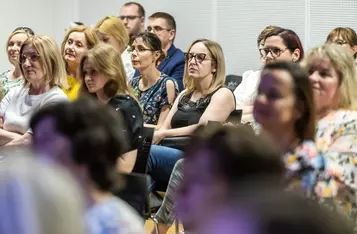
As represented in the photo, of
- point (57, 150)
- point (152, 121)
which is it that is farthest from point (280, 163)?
point (152, 121)

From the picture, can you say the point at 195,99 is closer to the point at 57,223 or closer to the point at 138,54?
the point at 138,54

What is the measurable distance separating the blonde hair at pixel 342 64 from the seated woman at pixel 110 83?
1.03m

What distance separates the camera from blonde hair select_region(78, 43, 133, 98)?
330 cm

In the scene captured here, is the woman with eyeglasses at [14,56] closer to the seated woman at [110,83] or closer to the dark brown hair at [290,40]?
the seated woman at [110,83]

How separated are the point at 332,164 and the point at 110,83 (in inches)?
56.5

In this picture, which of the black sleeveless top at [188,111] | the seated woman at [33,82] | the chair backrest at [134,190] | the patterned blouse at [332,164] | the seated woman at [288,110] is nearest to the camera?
the seated woman at [288,110]

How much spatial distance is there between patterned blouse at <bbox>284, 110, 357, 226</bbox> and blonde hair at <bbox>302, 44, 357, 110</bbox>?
8 cm

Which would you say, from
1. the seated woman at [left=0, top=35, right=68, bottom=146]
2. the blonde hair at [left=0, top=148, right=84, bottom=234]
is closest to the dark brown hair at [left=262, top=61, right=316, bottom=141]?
the blonde hair at [left=0, top=148, right=84, bottom=234]

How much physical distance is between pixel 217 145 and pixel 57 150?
1.28 feet

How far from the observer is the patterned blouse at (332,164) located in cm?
198

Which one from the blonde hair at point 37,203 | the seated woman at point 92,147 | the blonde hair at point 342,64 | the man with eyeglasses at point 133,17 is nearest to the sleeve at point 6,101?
the blonde hair at point 342,64

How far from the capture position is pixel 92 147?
1.13 meters

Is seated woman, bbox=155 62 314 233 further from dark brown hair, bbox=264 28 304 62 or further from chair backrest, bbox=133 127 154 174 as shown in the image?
dark brown hair, bbox=264 28 304 62

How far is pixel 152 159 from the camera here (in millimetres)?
3912
